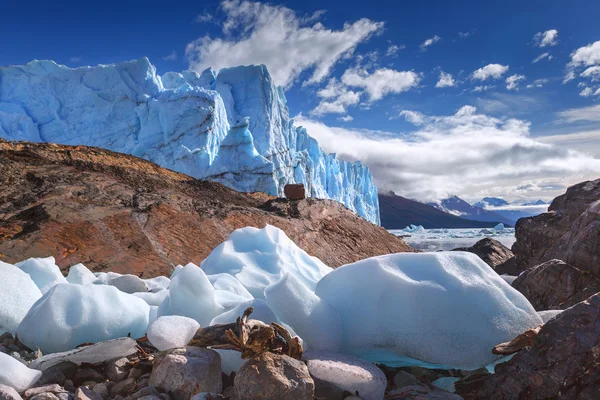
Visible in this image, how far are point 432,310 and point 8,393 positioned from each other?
1247 millimetres

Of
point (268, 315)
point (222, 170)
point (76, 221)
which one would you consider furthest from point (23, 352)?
point (222, 170)

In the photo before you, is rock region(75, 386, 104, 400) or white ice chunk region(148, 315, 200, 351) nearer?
rock region(75, 386, 104, 400)

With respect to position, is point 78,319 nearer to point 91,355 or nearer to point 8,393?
point 91,355

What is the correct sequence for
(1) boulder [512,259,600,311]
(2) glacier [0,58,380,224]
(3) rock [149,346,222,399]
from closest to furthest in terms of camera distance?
(3) rock [149,346,222,399], (1) boulder [512,259,600,311], (2) glacier [0,58,380,224]

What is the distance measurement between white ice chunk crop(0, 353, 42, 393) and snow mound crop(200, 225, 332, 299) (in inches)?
50.0

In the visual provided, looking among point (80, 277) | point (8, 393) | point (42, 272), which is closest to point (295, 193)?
point (80, 277)

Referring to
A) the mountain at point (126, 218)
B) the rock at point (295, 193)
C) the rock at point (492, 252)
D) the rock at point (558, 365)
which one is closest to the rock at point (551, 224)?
the rock at point (492, 252)

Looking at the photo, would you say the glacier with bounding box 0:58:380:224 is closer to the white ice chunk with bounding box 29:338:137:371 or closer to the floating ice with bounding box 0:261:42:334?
the floating ice with bounding box 0:261:42:334

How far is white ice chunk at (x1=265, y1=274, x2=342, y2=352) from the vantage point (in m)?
1.31

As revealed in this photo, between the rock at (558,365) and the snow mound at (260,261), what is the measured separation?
149 centimetres

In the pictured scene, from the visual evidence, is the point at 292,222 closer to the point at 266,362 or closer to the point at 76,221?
the point at 76,221

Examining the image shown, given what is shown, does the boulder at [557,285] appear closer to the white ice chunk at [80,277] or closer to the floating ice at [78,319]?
the floating ice at [78,319]

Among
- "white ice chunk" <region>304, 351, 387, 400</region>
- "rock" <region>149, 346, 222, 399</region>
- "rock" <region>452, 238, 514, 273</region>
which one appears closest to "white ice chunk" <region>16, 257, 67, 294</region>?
"rock" <region>149, 346, 222, 399</region>

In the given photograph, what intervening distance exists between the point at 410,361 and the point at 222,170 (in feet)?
72.6
